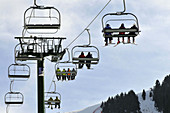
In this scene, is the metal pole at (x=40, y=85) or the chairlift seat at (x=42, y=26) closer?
the chairlift seat at (x=42, y=26)

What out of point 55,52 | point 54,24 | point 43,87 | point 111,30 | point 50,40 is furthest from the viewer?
point 43,87

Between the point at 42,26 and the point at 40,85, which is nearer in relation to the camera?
the point at 42,26

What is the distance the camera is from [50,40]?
90.0ft

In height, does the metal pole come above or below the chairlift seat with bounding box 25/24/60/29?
below

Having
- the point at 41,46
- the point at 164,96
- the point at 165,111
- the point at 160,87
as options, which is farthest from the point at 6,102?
the point at 160,87

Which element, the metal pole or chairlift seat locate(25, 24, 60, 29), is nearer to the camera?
chairlift seat locate(25, 24, 60, 29)

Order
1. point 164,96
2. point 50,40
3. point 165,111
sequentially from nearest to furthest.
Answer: point 50,40 < point 165,111 < point 164,96

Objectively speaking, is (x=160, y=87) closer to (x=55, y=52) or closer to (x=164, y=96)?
(x=164, y=96)

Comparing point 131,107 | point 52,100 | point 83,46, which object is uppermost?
point 83,46

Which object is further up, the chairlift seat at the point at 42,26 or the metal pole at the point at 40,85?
the chairlift seat at the point at 42,26

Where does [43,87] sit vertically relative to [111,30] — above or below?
below

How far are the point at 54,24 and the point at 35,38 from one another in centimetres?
1121

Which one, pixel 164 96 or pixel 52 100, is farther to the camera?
pixel 164 96

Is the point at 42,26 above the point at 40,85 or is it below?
above
